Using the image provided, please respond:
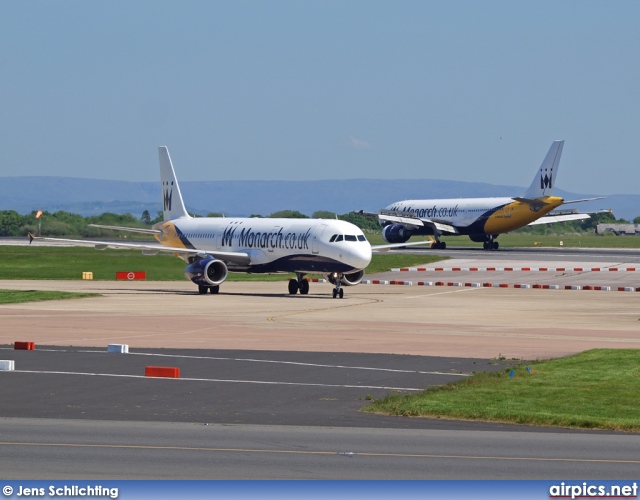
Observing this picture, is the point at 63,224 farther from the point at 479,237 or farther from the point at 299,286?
the point at 299,286

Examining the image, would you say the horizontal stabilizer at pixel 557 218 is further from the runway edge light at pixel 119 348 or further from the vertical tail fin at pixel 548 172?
the runway edge light at pixel 119 348

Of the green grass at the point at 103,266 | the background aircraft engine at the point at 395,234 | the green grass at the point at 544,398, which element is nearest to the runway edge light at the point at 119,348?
the green grass at the point at 544,398

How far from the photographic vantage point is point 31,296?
176 ft

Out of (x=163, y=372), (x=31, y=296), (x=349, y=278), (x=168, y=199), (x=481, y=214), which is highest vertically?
(x=481, y=214)

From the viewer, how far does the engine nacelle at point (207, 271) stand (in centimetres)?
5797

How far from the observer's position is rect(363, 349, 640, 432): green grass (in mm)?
20672

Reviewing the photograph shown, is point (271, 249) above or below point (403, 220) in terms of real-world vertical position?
below

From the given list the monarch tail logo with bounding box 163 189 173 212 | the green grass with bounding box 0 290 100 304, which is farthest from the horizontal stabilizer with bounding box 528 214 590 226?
the green grass with bounding box 0 290 100 304

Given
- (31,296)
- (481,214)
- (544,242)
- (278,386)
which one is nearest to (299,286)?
(31,296)

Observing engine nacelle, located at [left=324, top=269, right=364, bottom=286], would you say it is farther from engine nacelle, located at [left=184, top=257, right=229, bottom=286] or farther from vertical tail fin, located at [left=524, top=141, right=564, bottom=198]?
vertical tail fin, located at [left=524, top=141, right=564, bottom=198]

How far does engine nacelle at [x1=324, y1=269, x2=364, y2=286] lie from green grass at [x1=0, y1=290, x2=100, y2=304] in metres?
11.1

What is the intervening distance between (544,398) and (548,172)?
289 feet

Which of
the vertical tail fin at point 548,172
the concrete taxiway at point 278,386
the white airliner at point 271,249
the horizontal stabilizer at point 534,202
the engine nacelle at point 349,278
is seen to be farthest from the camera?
the vertical tail fin at point 548,172

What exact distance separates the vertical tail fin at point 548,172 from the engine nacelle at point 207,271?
56.2 meters
